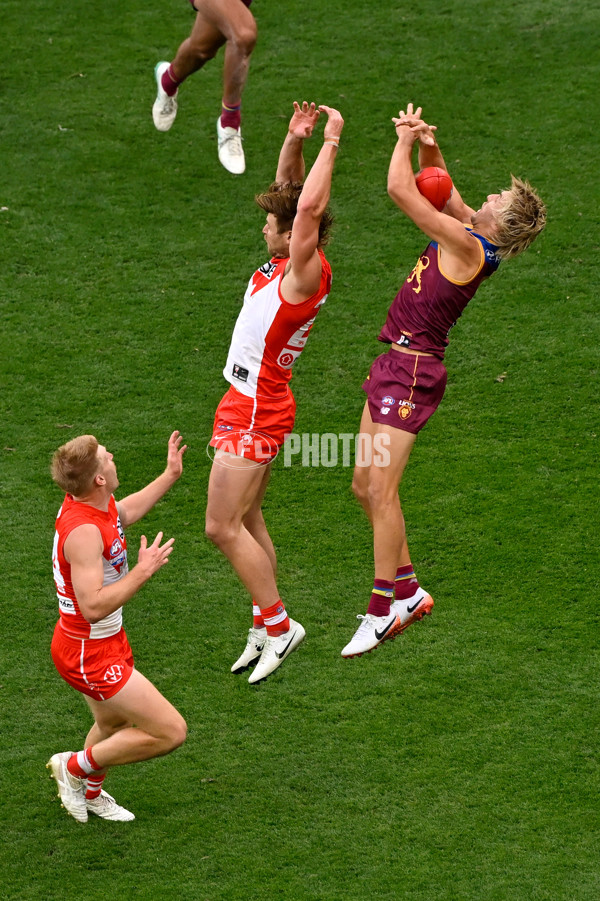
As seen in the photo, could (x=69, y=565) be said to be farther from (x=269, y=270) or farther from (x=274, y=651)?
(x=269, y=270)

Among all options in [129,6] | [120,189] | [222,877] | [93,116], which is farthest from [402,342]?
[129,6]

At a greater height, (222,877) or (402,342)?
(402,342)

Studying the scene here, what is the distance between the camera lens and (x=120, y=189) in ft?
37.8

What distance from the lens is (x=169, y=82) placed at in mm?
10023

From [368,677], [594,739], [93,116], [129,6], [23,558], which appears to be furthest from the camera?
[129,6]

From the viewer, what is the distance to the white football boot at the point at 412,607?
6488 mm

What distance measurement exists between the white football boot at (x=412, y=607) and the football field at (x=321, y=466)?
1.13 meters

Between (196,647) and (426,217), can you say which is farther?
(196,647)

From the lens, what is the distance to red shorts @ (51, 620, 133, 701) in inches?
242

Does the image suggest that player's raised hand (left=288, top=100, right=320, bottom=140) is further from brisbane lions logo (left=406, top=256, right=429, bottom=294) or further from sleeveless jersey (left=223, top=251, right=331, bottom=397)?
brisbane lions logo (left=406, top=256, right=429, bottom=294)

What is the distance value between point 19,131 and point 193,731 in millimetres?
7305

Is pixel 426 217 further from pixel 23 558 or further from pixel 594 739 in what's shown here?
pixel 23 558

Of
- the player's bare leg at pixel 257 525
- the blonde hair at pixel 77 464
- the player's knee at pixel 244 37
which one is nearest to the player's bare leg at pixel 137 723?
the player's bare leg at pixel 257 525

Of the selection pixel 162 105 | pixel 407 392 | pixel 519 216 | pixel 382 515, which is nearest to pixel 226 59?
pixel 162 105
